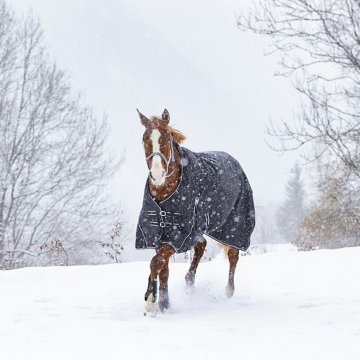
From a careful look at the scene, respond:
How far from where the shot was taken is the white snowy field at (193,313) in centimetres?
418

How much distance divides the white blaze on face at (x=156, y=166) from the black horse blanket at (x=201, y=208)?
342 mm

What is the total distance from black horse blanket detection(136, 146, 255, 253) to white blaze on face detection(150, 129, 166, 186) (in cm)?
34

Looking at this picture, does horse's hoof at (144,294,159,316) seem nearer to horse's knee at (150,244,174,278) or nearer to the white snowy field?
the white snowy field

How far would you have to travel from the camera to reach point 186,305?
643cm

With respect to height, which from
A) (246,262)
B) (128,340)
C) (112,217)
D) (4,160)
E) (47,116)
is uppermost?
(47,116)

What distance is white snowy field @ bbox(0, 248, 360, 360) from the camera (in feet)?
13.7

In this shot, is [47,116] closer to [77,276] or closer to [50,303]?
[77,276]

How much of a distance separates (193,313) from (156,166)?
1528 mm

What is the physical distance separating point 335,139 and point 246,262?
306 centimetres

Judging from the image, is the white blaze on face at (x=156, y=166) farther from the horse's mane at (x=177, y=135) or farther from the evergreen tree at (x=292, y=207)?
the evergreen tree at (x=292, y=207)

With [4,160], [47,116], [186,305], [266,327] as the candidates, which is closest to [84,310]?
[186,305]

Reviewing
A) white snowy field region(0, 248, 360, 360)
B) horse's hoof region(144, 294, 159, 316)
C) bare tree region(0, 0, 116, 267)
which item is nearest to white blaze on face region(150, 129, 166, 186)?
horse's hoof region(144, 294, 159, 316)

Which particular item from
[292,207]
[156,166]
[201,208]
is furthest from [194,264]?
[292,207]

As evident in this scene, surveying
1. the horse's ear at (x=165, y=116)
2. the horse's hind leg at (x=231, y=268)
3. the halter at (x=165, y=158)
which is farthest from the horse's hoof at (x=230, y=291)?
the horse's ear at (x=165, y=116)
